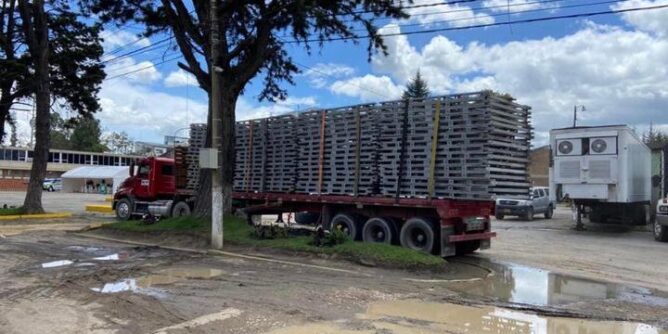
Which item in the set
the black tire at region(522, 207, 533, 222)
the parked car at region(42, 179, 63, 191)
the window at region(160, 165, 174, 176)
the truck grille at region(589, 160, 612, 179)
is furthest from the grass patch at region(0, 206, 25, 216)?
the parked car at region(42, 179, 63, 191)

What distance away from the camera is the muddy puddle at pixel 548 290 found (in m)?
9.81

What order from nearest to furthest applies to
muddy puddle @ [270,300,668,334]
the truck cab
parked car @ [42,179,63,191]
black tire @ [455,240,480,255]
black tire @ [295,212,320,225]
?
muddy puddle @ [270,300,668,334]
black tire @ [455,240,480,255]
black tire @ [295,212,320,225]
the truck cab
parked car @ [42,179,63,191]

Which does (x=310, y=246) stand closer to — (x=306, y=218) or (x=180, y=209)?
(x=306, y=218)

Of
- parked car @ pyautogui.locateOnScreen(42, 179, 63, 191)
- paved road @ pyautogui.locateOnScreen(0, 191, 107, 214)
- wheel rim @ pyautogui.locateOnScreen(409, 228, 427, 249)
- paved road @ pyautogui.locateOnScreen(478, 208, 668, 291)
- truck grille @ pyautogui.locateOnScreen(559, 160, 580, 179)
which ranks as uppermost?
truck grille @ pyautogui.locateOnScreen(559, 160, 580, 179)

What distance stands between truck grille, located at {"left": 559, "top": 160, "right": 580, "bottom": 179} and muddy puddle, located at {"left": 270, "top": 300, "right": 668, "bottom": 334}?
46.7ft

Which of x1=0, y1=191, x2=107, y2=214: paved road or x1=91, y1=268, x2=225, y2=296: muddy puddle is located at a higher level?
x1=0, y1=191, x2=107, y2=214: paved road

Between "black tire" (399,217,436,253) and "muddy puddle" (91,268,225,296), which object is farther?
"black tire" (399,217,436,253)

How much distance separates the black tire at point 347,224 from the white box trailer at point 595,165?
983 centimetres

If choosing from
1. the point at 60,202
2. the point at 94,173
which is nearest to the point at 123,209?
the point at 60,202

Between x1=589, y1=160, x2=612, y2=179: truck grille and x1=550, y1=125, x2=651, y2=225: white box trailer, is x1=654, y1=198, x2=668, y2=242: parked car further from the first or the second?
x1=589, y1=160, x2=612, y2=179: truck grille

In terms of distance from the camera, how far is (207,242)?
15797mm

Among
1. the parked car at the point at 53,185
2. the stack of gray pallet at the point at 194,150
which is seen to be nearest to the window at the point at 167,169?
the stack of gray pallet at the point at 194,150

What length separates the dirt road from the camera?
755 cm

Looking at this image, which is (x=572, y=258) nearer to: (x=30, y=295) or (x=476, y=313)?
(x=476, y=313)
